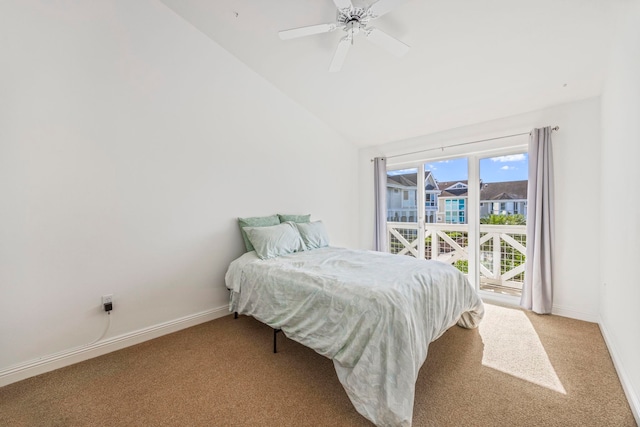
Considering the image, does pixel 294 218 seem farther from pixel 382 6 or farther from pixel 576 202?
pixel 576 202

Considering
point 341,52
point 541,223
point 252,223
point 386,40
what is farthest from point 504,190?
point 252,223

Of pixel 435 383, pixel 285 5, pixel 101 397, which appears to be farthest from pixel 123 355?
pixel 285 5

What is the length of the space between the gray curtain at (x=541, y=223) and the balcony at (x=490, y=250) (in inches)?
16.9

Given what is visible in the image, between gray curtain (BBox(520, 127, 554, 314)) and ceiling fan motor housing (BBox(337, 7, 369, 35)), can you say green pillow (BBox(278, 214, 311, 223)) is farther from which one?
gray curtain (BBox(520, 127, 554, 314))

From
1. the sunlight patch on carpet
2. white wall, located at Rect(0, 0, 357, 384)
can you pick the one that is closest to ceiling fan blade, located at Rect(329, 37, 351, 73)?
white wall, located at Rect(0, 0, 357, 384)

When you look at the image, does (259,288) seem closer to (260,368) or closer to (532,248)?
(260,368)

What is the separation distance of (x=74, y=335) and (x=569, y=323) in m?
4.40

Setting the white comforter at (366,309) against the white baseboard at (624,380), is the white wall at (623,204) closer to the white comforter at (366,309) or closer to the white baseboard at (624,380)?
the white baseboard at (624,380)

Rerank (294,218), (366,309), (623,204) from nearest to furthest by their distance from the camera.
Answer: (366,309) < (623,204) < (294,218)

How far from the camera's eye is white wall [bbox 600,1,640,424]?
1.49 m

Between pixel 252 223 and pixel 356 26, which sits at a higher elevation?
pixel 356 26

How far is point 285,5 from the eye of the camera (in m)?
2.21

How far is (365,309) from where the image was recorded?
4.97 ft

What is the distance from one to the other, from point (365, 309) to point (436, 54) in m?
2.34
